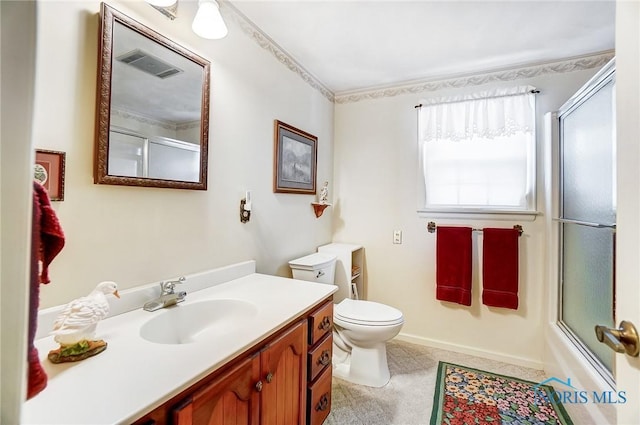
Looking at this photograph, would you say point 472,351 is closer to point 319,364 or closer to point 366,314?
point 366,314

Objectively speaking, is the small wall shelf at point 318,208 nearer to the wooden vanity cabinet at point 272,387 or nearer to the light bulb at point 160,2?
the wooden vanity cabinet at point 272,387

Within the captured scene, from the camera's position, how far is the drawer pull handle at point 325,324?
1384mm

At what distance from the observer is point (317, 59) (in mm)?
2168

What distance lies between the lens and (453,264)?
2309 millimetres

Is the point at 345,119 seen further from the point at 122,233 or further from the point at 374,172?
the point at 122,233

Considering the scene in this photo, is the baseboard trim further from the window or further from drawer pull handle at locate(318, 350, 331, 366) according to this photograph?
drawer pull handle at locate(318, 350, 331, 366)

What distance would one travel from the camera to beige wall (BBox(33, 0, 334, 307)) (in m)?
0.92

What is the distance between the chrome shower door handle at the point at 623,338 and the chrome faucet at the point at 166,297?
52.4 inches

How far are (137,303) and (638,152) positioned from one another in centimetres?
154

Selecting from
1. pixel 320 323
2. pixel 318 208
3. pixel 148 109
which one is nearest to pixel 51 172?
pixel 148 109

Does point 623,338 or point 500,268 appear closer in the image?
point 623,338

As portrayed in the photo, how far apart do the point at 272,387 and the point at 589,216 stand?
192 centimetres

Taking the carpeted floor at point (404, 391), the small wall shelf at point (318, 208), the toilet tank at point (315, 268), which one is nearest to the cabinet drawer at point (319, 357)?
the carpeted floor at point (404, 391)

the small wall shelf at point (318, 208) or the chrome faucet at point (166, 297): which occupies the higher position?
the small wall shelf at point (318, 208)
